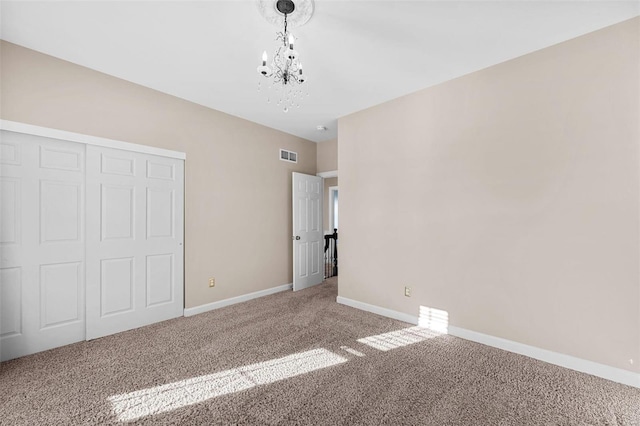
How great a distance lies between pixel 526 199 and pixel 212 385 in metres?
3.11

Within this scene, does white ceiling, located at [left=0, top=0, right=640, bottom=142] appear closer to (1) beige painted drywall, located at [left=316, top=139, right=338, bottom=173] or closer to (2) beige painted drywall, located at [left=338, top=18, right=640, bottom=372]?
(2) beige painted drywall, located at [left=338, top=18, right=640, bottom=372]

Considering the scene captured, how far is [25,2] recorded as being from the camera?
196cm

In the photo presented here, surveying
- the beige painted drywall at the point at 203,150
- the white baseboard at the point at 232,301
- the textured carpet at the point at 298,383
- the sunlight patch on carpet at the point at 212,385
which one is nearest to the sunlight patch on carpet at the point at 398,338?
the textured carpet at the point at 298,383

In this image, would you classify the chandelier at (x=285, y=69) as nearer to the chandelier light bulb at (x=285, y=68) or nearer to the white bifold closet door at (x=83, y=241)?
the chandelier light bulb at (x=285, y=68)

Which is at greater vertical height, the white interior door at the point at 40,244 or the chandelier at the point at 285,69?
the chandelier at the point at 285,69

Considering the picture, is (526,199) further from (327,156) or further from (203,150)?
(203,150)

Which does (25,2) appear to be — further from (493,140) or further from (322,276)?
(322,276)

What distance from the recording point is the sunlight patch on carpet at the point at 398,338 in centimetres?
270

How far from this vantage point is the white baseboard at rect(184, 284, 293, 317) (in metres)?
3.53

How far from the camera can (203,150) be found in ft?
12.2

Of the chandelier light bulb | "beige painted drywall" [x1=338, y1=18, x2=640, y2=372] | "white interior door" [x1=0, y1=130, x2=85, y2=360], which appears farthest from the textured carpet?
the chandelier light bulb

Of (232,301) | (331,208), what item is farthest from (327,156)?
(331,208)

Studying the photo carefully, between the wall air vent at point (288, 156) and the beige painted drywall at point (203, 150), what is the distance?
9 centimetres

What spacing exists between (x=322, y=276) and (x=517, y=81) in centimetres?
407
